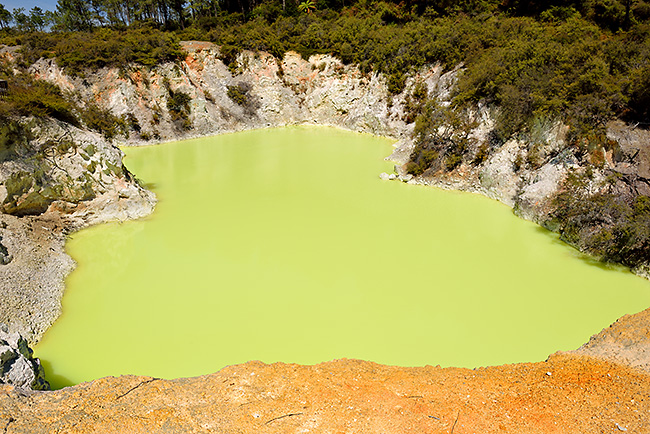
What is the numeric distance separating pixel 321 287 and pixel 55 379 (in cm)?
594

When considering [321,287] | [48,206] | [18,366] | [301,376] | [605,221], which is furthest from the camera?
[48,206]

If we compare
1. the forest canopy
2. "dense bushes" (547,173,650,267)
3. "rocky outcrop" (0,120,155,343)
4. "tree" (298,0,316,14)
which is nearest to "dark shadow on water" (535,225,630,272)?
"dense bushes" (547,173,650,267)

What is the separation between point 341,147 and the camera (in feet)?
78.2

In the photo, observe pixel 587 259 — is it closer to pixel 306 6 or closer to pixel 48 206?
pixel 48 206

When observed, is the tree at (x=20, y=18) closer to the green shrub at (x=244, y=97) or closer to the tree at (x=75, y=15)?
the tree at (x=75, y=15)

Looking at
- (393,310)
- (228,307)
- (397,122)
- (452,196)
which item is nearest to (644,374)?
(393,310)

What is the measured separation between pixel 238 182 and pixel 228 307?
9519 millimetres

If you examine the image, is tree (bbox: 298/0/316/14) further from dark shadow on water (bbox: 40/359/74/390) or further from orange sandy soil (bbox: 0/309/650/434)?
orange sandy soil (bbox: 0/309/650/434)

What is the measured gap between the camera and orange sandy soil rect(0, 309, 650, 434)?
5.48 metres

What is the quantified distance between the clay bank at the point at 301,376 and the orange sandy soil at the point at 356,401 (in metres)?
0.02

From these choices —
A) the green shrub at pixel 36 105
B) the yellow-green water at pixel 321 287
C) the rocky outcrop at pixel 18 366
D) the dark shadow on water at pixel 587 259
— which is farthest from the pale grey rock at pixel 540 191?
the green shrub at pixel 36 105

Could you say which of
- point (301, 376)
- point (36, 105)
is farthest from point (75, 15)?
point (301, 376)

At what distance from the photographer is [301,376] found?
6836 millimetres

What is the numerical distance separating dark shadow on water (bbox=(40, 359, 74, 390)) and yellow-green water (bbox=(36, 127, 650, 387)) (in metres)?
0.03
